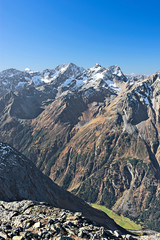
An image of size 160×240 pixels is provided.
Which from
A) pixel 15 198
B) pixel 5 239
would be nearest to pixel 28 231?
pixel 5 239

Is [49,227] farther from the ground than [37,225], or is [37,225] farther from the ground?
[49,227]

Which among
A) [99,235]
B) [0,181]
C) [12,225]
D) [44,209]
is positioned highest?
[99,235]

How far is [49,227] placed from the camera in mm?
23297

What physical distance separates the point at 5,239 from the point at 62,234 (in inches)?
298

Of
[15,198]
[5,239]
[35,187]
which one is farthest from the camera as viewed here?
[35,187]

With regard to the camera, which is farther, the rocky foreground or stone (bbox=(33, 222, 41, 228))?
stone (bbox=(33, 222, 41, 228))

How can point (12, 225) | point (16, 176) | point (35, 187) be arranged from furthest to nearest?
point (35, 187) < point (16, 176) < point (12, 225)

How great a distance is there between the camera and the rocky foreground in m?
22.0

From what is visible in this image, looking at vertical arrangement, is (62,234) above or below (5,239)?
A: above

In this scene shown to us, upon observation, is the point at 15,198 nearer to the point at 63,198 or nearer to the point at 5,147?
the point at 5,147

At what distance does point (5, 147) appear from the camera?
8569cm

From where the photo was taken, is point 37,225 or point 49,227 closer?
point 49,227

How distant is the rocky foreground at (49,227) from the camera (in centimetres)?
2204

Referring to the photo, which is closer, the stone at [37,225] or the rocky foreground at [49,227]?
the rocky foreground at [49,227]
